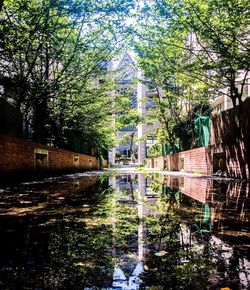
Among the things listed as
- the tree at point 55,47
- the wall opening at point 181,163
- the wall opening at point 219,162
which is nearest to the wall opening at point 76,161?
the tree at point 55,47

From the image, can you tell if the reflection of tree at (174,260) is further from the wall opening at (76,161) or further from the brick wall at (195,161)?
the wall opening at (76,161)

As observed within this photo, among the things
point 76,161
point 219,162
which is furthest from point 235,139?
point 76,161

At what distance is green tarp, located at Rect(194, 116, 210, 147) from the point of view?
14.5 metres

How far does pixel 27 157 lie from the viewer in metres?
9.47

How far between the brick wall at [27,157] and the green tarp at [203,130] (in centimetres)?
754

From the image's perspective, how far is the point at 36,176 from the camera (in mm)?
10406

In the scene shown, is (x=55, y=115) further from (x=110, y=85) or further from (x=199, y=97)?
(x=199, y=97)

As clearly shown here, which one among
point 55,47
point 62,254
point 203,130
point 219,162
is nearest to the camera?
point 62,254

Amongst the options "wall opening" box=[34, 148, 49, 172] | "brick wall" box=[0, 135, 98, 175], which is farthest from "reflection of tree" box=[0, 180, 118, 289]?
"wall opening" box=[34, 148, 49, 172]

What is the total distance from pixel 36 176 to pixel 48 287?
375 inches

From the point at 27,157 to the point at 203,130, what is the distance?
957cm

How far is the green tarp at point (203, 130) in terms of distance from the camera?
1453cm

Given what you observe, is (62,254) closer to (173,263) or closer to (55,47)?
(173,263)

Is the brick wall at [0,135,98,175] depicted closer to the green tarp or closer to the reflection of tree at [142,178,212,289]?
the reflection of tree at [142,178,212,289]
